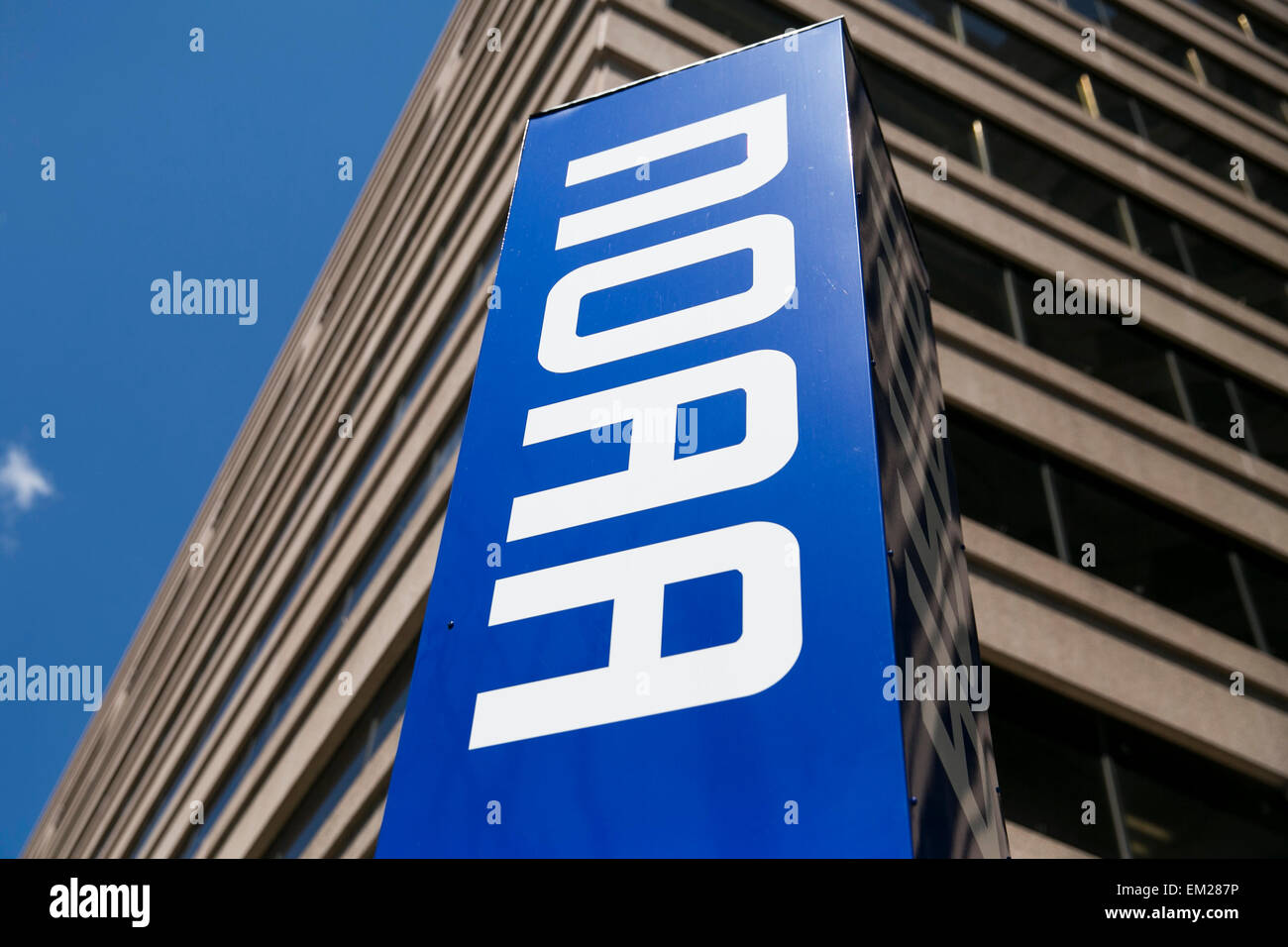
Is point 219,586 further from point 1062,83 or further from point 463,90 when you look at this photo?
point 1062,83

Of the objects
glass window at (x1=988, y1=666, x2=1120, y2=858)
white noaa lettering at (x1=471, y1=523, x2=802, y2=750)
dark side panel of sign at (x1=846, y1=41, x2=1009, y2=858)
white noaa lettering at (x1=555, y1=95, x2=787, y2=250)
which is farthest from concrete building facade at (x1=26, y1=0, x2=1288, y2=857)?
white noaa lettering at (x1=471, y1=523, x2=802, y2=750)

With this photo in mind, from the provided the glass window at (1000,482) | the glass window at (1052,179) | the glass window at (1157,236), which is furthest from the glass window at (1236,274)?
the glass window at (1000,482)

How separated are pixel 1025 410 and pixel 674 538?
896 centimetres

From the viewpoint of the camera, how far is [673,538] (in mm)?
3150

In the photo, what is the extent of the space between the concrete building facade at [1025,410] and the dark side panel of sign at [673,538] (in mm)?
5818

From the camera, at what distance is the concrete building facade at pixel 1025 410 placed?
31.7 feet

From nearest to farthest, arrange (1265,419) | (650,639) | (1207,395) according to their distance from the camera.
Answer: (650,639) < (1207,395) < (1265,419)

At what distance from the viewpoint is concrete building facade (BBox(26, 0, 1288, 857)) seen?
31.7ft

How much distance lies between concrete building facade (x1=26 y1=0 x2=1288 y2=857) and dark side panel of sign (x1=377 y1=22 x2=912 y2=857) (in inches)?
229

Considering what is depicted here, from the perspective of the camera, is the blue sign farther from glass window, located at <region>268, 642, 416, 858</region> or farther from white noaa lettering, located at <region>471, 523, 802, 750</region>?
glass window, located at <region>268, 642, 416, 858</region>

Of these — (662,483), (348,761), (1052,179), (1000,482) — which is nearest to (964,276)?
(1000,482)

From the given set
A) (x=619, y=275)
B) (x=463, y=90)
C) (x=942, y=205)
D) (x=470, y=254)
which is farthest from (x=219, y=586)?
(x=619, y=275)

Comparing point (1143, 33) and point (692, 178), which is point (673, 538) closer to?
point (692, 178)
